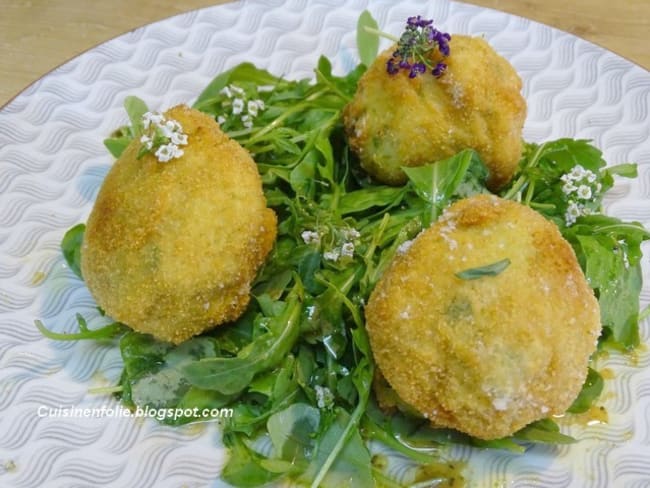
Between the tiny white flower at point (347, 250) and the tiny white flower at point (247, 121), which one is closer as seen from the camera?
the tiny white flower at point (347, 250)

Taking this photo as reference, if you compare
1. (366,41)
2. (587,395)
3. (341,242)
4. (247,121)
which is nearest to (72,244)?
(247,121)

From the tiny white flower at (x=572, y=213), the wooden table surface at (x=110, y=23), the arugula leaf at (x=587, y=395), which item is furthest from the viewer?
the wooden table surface at (x=110, y=23)

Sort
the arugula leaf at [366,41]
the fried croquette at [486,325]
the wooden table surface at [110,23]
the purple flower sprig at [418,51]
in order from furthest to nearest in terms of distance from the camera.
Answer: the wooden table surface at [110,23] < the arugula leaf at [366,41] < the purple flower sprig at [418,51] < the fried croquette at [486,325]

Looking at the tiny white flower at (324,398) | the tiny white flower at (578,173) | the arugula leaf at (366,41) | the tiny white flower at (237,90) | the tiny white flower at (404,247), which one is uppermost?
the arugula leaf at (366,41)

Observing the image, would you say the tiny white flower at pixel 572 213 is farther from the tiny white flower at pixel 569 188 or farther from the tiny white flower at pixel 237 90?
the tiny white flower at pixel 237 90

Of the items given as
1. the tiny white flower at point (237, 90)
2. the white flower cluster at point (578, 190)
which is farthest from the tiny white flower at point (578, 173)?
the tiny white flower at point (237, 90)

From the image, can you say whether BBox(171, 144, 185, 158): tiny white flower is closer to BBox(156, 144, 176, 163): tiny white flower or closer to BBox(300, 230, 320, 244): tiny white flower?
BBox(156, 144, 176, 163): tiny white flower

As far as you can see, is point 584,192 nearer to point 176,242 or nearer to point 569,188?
point 569,188

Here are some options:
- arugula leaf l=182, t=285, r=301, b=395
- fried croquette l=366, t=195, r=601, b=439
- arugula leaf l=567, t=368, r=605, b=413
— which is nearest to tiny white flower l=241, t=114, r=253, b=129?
arugula leaf l=182, t=285, r=301, b=395
